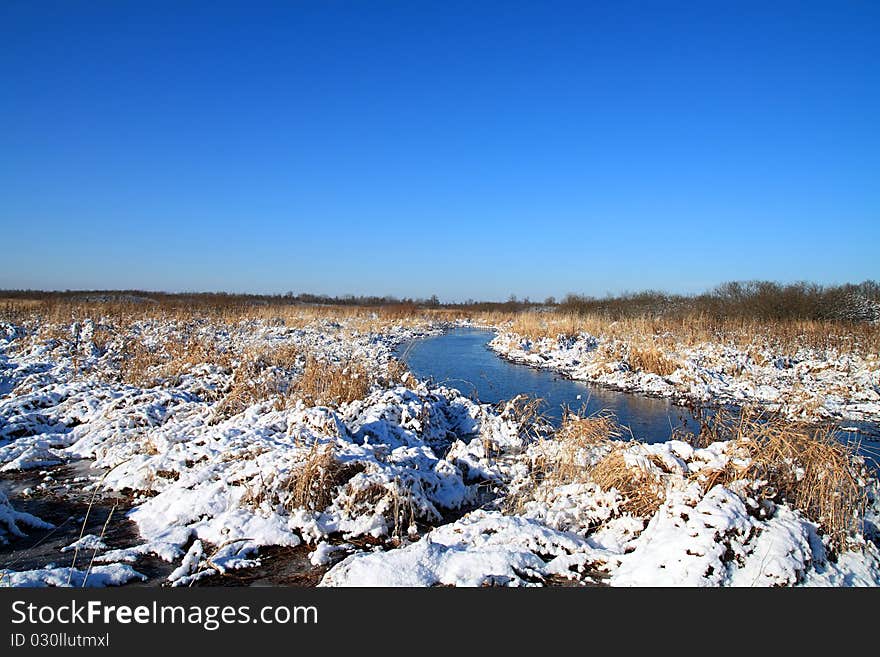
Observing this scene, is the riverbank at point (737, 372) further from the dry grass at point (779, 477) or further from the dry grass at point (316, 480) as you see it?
the dry grass at point (316, 480)

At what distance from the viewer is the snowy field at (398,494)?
11.4 feet

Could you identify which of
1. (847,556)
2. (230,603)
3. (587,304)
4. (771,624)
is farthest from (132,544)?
(587,304)

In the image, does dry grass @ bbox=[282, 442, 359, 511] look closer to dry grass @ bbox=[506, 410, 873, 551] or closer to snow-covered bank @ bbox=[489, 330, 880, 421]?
dry grass @ bbox=[506, 410, 873, 551]

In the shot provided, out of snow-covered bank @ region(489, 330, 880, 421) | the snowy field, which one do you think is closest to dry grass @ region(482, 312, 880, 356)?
snow-covered bank @ region(489, 330, 880, 421)

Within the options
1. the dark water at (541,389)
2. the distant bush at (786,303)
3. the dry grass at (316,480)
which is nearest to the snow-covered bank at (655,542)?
the dry grass at (316,480)

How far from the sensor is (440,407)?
859 centimetres

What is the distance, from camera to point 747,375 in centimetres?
1330

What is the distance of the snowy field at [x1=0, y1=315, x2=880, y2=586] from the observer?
3.47 metres

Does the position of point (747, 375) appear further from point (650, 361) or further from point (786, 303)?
point (786, 303)

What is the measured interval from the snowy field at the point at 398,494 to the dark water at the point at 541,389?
7.04 feet

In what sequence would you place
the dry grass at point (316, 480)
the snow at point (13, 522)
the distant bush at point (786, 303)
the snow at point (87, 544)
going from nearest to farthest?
the snow at point (87, 544)
the snow at point (13, 522)
the dry grass at point (316, 480)
the distant bush at point (786, 303)

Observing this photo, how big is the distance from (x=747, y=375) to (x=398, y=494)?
1201 cm

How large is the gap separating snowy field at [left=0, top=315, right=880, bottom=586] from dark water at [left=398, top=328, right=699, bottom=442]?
2.15 metres

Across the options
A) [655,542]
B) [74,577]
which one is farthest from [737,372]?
[74,577]
